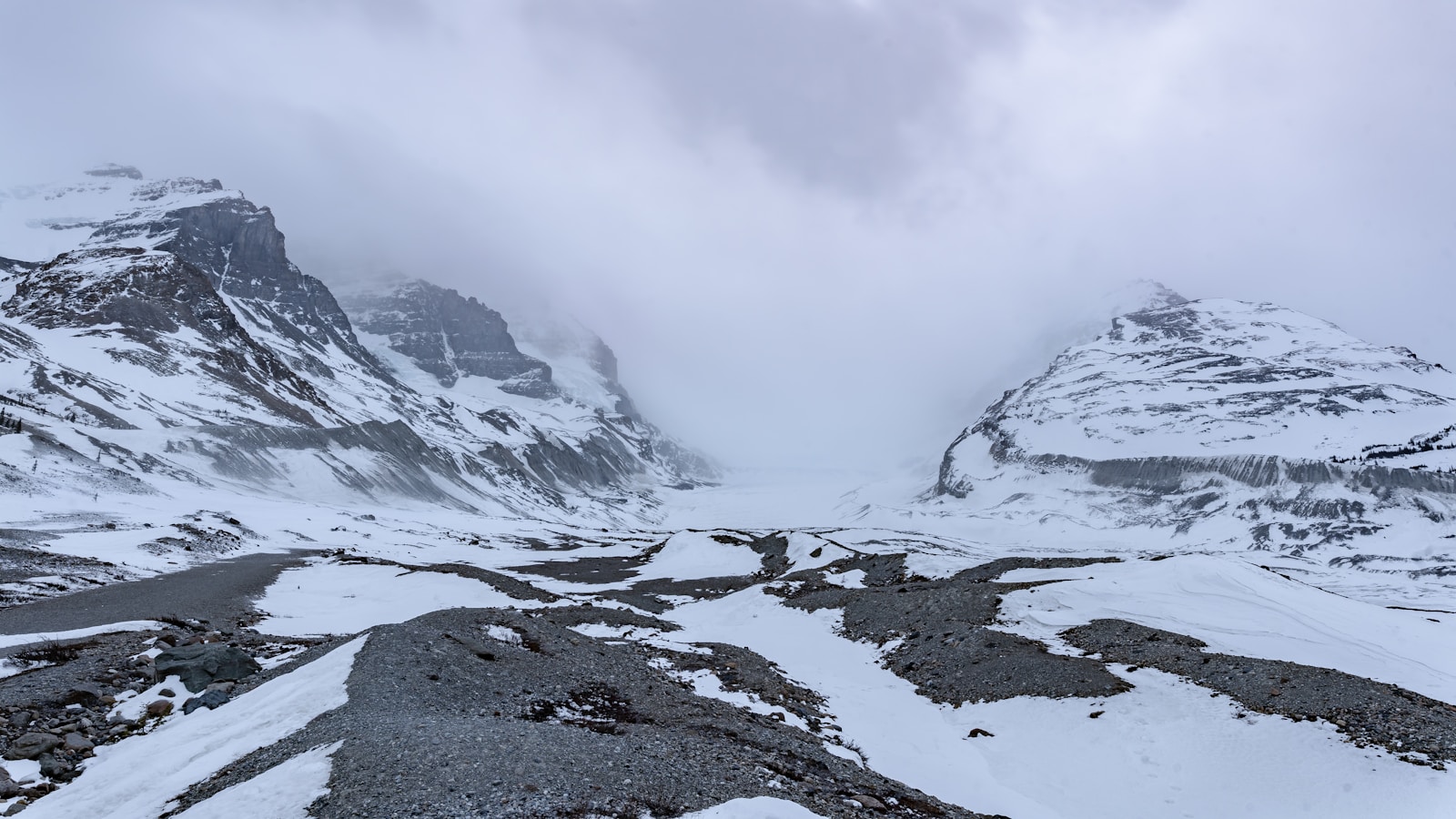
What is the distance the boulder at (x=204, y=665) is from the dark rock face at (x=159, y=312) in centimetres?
15934

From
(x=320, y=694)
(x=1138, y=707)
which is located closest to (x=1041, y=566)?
(x=1138, y=707)

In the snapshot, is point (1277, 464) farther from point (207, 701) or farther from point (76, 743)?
point (76, 743)

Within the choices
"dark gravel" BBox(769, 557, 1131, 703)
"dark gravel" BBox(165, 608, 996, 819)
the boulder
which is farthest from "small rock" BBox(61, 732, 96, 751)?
"dark gravel" BBox(769, 557, 1131, 703)

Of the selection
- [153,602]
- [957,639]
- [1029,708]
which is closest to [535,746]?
[1029,708]

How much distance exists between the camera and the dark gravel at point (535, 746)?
9555 millimetres

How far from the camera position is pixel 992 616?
32281 millimetres

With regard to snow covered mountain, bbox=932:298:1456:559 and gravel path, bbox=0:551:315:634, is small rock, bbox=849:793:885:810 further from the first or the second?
snow covered mountain, bbox=932:298:1456:559

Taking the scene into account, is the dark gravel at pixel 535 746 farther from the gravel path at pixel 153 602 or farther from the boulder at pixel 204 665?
the gravel path at pixel 153 602

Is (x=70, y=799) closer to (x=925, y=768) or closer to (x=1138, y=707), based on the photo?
(x=925, y=768)

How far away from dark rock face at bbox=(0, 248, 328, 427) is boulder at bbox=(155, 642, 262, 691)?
15934 cm

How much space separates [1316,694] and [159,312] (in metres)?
218

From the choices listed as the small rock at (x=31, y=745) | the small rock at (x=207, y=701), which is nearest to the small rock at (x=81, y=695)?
the small rock at (x=207, y=701)

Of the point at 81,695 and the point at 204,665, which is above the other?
the point at 204,665

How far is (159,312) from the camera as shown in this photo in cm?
17238
